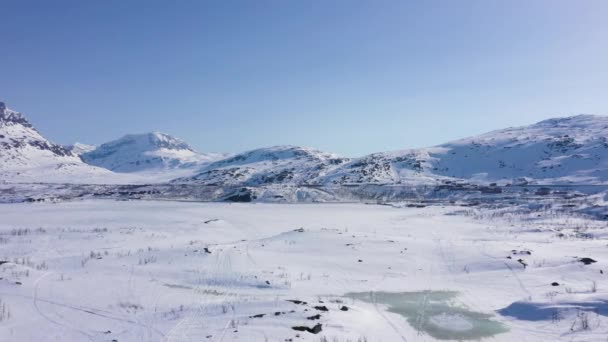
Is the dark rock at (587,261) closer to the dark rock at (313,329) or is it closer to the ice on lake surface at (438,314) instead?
the ice on lake surface at (438,314)

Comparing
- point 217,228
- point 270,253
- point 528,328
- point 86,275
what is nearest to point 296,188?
point 217,228

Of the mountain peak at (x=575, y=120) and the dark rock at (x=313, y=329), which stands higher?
the mountain peak at (x=575, y=120)

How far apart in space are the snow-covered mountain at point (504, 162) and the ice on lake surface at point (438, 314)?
291ft

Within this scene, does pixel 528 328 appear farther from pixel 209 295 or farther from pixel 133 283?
pixel 133 283

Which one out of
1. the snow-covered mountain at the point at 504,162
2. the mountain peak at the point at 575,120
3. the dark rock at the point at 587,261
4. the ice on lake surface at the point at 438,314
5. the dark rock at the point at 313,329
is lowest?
the ice on lake surface at the point at 438,314

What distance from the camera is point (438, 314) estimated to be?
12.0 meters

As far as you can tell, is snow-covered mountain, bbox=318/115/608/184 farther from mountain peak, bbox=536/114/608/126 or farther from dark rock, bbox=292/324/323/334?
dark rock, bbox=292/324/323/334

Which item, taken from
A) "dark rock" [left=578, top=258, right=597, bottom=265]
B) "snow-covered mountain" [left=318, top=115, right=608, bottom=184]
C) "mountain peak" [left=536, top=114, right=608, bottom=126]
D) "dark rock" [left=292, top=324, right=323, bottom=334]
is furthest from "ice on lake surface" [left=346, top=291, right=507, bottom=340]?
"mountain peak" [left=536, top=114, right=608, bottom=126]

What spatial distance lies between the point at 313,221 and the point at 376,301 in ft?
105

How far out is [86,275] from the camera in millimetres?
16047

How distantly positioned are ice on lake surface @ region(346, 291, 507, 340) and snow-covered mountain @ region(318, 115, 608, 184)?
88.8 m

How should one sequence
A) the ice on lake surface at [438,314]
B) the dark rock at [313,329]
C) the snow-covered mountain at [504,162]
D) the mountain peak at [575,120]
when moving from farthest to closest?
the mountain peak at [575,120]
the snow-covered mountain at [504,162]
the ice on lake surface at [438,314]
the dark rock at [313,329]

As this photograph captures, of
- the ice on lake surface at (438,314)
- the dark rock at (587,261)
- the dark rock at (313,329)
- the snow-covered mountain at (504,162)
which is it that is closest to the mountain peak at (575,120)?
the snow-covered mountain at (504,162)

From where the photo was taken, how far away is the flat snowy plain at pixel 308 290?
9.97 meters
